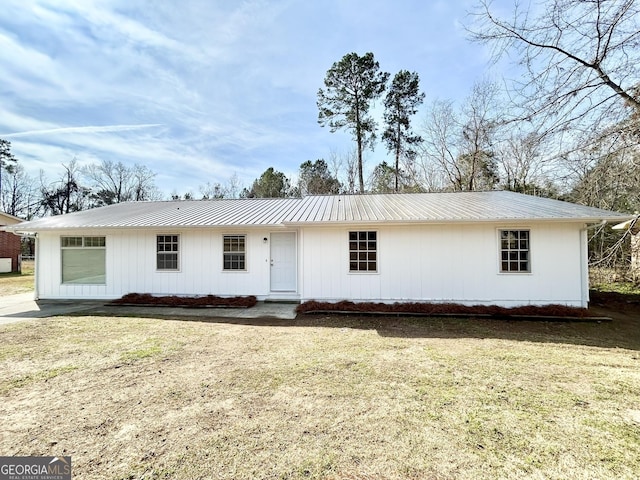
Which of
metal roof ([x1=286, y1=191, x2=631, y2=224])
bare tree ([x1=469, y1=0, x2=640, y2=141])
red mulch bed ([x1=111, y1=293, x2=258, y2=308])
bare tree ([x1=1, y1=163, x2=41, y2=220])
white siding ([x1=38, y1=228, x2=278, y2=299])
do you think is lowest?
red mulch bed ([x1=111, y1=293, x2=258, y2=308])

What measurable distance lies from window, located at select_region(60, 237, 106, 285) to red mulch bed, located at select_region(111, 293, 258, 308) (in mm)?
1370

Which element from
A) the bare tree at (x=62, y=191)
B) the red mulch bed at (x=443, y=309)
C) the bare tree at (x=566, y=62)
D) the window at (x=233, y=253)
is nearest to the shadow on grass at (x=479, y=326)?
the red mulch bed at (x=443, y=309)

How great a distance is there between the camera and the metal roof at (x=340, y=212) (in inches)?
313

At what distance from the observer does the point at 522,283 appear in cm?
812

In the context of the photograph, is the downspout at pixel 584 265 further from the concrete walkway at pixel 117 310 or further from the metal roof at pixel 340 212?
the concrete walkway at pixel 117 310

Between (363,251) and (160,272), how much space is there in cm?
659

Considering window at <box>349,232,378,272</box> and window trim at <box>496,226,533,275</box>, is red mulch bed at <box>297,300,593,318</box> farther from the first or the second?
window at <box>349,232,378,272</box>

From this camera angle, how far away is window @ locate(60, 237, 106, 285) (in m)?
9.95

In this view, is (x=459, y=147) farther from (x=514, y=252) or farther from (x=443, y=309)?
(x=443, y=309)

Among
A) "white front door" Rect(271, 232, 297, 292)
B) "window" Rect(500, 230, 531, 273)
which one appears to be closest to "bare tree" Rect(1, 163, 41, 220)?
"white front door" Rect(271, 232, 297, 292)

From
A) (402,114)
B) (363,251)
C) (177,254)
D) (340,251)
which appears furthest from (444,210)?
(402,114)

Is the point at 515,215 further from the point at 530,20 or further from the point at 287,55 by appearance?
the point at 287,55

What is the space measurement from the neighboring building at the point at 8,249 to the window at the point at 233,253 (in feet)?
60.9

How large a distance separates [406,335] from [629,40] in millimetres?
7151
